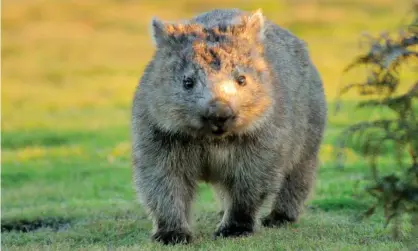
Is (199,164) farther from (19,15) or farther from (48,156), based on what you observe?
(19,15)

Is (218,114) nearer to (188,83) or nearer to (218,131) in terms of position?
(218,131)

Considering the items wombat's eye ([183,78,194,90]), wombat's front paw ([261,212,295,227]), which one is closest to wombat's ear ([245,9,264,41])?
wombat's eye ([183,78,194,90])

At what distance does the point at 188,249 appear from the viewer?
809 cm

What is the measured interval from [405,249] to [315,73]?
3536mm

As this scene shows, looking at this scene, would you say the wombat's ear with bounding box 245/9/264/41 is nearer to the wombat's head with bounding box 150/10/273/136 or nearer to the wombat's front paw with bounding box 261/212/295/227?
the wombat's head with bounding box 150/10/273/136

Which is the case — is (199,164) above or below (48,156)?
above

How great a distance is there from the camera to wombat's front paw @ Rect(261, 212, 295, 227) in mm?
10020

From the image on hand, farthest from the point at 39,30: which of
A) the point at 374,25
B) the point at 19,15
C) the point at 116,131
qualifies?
the point at 116,131

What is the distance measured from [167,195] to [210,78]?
132 cm

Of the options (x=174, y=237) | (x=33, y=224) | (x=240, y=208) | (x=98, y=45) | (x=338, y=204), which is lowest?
(x=33, y=224)

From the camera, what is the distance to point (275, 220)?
33.2ft

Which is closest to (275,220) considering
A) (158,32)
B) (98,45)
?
(158,32)

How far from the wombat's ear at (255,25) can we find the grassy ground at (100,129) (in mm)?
1279

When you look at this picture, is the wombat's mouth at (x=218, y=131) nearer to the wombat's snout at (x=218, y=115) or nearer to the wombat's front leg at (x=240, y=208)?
the wombat's snout at (x=218, y=115)
